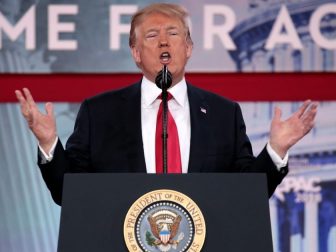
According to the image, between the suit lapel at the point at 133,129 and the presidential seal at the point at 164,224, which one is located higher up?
the suit lapel at the point at 133,129

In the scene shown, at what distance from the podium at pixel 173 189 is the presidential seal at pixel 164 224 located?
1cm

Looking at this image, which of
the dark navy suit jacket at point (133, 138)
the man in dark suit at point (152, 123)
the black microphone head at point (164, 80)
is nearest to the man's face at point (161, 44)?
the man in dark suit at point (152, 123)

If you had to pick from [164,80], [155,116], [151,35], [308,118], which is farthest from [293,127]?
[151,35]

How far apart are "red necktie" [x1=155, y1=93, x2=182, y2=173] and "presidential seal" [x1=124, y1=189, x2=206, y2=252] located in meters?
0.54

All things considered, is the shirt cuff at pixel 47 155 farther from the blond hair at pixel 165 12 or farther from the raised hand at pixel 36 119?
the blond hair at pixel 165 12

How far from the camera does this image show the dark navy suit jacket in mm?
2502

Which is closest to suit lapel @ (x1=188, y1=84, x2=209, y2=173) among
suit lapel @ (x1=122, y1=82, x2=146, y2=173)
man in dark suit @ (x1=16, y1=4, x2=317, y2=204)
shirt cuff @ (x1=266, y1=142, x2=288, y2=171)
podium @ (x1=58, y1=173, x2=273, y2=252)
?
man in dark suit @ (x1=16, y1=4, x2=317, y2=204)

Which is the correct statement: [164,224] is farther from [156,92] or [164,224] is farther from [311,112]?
[156,92]

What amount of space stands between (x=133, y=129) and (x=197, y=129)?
20 centimetres

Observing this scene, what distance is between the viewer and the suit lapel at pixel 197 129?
2494 mm

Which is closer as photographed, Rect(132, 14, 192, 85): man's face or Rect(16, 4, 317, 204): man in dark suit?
Rect(16, 4, 317, 204): man in dark suit

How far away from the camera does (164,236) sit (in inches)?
74.5

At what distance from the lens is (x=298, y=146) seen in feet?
12.8

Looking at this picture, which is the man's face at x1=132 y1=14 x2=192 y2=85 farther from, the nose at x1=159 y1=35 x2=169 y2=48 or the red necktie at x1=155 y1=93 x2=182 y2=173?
the red necktie at x1=155 y1=93 x2=182 y2=173
